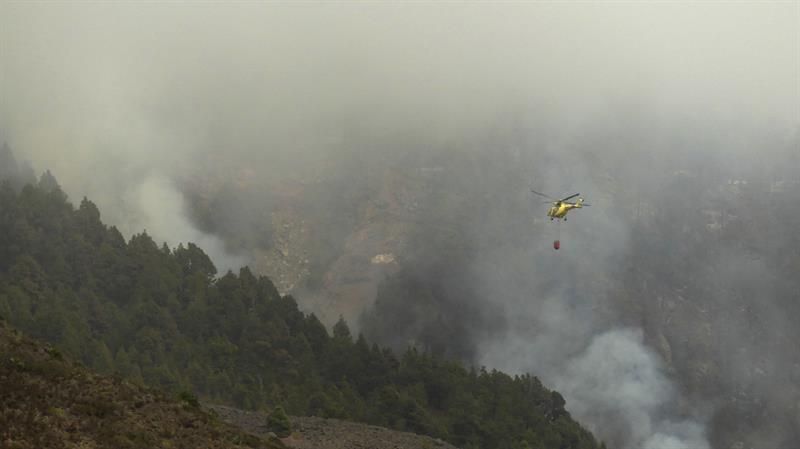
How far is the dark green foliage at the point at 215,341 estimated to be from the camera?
99312mm

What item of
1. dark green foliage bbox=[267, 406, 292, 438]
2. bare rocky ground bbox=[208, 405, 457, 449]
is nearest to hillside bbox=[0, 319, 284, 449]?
bare rocky ground bbox=[208, 405, 457, 449]

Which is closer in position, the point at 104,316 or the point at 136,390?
the point at 136,390

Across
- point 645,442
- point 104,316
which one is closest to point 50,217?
point 104,316

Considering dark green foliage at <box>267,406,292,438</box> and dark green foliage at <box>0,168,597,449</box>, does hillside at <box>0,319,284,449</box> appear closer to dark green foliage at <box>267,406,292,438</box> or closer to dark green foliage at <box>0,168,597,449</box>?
dark green foliage at <box>267,406,292,438</box>

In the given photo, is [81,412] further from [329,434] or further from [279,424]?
[329,434]

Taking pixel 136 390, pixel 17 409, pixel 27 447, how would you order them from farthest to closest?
1. pixel 136 390
2. pixel 17 409
3. pixel 27 447

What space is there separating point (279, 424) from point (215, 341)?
38.4 meters

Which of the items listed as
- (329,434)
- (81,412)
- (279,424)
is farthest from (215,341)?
(81,412)

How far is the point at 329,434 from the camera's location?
7644 cm

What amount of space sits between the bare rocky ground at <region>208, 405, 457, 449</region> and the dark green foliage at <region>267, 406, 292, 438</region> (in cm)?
44

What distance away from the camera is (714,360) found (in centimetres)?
17338

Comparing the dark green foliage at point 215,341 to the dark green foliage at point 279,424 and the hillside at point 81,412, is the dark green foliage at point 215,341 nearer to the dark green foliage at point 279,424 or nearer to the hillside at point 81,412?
the dark green foliage at point 279,424

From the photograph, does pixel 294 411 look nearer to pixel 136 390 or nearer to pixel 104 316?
pixel 104 316

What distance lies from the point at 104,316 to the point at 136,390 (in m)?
51.5
